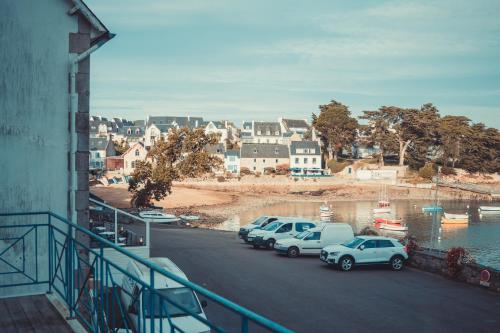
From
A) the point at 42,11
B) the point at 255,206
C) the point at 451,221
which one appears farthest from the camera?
the point at 255,206

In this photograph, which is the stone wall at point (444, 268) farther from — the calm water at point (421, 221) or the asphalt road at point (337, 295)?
the calm water at point (421, 221)

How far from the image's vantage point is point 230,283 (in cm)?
2080

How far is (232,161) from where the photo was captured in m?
121

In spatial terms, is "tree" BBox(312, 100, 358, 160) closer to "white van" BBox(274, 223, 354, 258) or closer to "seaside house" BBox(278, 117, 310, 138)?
"seaside house" BBox(278, 117, 310, 138)

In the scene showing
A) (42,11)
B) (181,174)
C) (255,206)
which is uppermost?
(42,11)

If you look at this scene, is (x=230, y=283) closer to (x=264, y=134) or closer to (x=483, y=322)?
(x=483, y=322)

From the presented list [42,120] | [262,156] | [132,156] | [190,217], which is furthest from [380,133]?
[42,120]

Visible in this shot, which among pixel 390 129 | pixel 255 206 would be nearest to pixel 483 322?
pixel 255 206

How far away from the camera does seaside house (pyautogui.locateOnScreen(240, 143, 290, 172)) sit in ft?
397

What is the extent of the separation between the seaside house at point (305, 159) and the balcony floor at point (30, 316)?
112920mm

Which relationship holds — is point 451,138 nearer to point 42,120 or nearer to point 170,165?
point 170,165

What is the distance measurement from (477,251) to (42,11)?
44.5m

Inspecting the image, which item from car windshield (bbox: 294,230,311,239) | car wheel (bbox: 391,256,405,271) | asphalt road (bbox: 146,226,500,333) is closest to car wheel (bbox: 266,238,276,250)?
car windshield (bbox: 294,230,311,239)

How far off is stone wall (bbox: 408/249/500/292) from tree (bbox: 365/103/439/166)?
9365 centimetres
